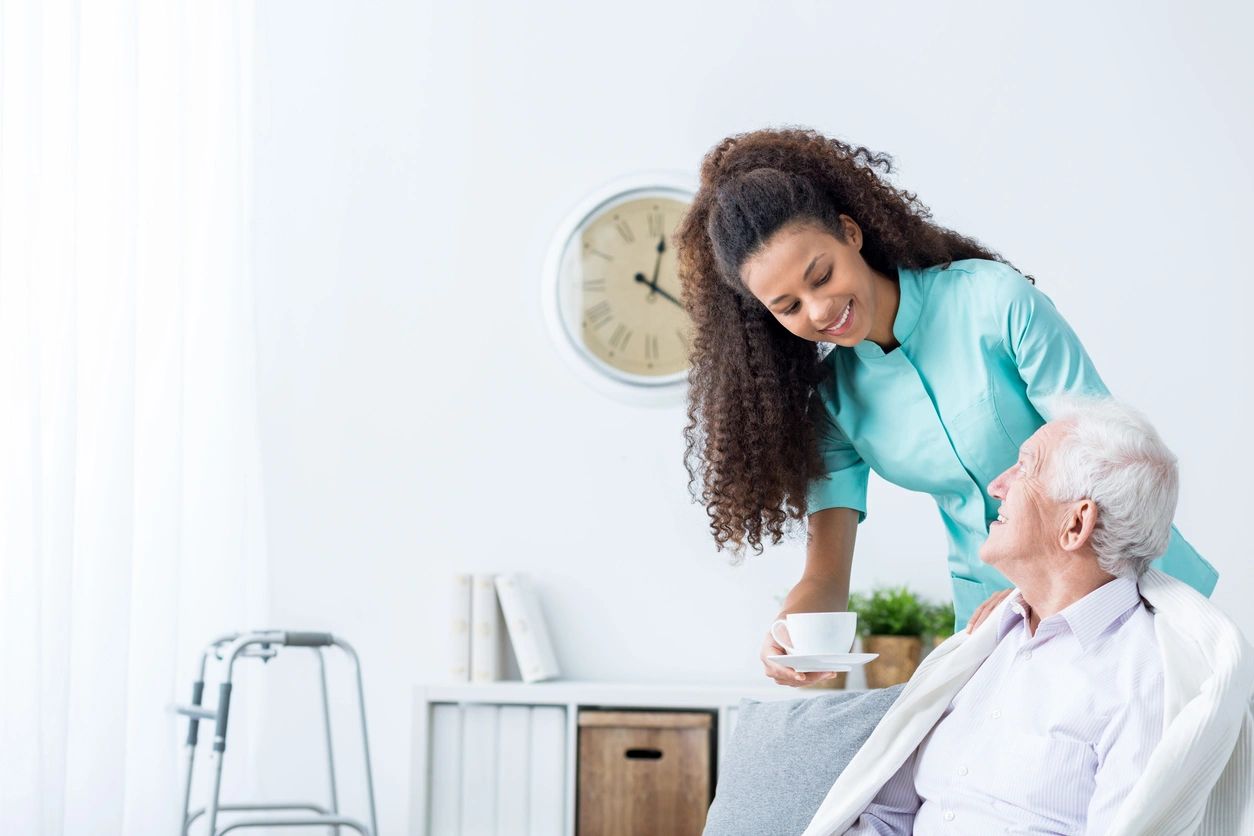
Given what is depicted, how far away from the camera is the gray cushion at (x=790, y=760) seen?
5.95 feet

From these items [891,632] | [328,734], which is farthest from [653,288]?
[328,734]

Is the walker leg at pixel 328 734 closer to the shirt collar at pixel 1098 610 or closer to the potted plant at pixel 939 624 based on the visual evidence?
the potted plant at pixel 939 624

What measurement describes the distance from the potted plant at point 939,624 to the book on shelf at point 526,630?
32.6 inches

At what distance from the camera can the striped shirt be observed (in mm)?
1403

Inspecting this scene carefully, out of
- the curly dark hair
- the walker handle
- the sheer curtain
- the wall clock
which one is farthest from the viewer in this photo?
the wall clock

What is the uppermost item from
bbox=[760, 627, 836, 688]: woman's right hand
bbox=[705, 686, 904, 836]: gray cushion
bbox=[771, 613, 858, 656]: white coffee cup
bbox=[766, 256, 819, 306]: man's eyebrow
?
bbox=[766, 256, 819, 306]: man's eyebrow

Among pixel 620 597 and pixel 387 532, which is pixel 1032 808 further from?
pixel 387 532

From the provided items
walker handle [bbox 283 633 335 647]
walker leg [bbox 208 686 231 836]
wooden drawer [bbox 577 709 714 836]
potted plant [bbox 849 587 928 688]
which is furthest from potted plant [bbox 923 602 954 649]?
walker leg [bbox 208 686 231 836]

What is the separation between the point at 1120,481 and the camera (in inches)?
58.0

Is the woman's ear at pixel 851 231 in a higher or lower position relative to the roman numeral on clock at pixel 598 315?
lower

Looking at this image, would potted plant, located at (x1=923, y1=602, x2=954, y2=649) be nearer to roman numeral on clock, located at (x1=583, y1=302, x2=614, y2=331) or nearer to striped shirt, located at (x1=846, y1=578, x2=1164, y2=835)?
roman numeral on clock, located at (x1=583, y1=302, x2=614, y2=331)

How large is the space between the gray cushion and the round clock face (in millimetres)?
1292

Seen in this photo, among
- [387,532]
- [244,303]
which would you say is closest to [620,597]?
[387,532]

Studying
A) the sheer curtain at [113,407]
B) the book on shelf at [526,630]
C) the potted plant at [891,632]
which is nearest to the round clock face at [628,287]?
the book on shelf at [526,630]
